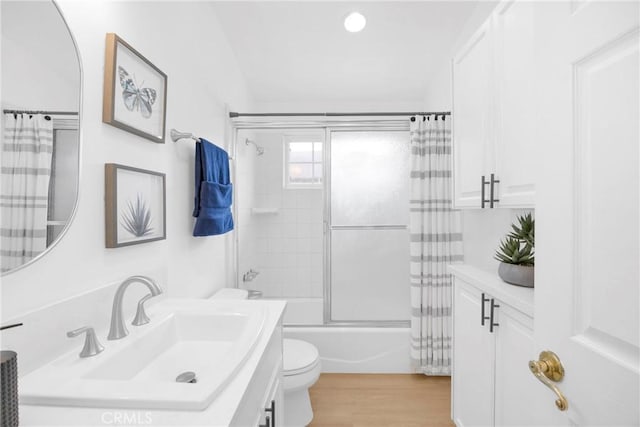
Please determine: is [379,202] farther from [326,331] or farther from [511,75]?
[511,75]

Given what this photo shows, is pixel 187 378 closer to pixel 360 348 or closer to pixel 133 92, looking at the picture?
pixel 133 92

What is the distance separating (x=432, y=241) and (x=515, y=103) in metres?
1.34

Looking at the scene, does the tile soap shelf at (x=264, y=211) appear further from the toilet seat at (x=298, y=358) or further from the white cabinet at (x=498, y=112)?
the white cabinet at (x=498, y=112)

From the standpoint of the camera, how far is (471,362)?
1500 millimetres

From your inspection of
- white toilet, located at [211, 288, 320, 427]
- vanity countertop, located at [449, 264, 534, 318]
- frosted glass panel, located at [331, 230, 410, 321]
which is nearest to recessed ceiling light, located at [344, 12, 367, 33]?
frosted glass panel, located at [331, 230, 410, 321]

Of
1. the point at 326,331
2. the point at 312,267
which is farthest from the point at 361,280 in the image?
the point at 312,267

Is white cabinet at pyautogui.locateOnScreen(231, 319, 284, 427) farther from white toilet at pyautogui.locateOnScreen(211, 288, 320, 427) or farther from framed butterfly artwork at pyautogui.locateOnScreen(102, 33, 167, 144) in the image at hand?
framed butterfly artwork at pyautogui.locateOnScreen(102, 33, 167, 144)

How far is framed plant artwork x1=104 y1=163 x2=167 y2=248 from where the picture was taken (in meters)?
1.06

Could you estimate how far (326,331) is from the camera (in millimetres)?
2514

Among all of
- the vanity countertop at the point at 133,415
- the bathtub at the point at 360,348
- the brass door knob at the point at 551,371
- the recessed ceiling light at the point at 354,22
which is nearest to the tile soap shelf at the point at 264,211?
the bathtub at the point at 360,348

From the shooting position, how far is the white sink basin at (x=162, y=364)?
2.12 ft

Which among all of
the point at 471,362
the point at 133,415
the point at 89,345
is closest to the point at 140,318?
the point at 89,345

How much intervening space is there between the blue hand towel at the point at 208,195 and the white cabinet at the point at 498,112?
4.30 feet

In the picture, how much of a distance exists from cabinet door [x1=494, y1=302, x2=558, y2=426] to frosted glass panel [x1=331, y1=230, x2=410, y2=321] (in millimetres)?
1445
